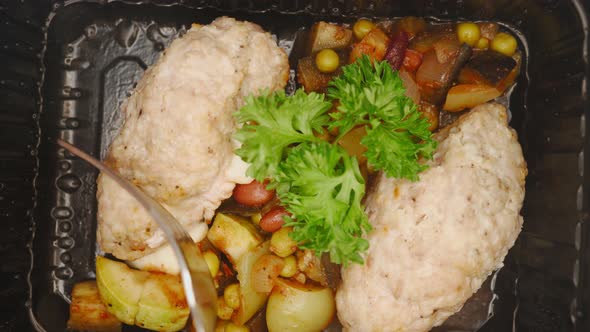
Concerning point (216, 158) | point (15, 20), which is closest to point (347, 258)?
point (216, 158)

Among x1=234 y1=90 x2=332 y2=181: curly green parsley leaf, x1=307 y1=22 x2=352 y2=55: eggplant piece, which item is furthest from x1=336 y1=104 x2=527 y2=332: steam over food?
x1=307 y1=22 x2=352 y2=55: eggplant piece

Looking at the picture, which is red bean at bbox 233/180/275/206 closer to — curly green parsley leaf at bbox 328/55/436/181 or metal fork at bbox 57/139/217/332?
metal fork at bbox 57/139/217/332

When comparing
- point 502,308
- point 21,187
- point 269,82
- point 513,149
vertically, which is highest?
point 269,82

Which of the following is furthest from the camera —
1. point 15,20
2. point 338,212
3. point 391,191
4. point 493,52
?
point 493,52

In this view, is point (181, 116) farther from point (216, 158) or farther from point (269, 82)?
point (269, 82)

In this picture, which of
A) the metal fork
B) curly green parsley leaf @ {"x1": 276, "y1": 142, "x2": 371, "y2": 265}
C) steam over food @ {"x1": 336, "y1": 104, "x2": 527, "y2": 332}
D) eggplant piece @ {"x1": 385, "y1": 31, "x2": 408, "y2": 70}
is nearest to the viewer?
the metal fork

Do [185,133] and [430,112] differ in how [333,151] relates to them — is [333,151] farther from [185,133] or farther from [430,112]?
[430,112]

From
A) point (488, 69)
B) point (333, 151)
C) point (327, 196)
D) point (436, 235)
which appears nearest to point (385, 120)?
point (333, 151)
